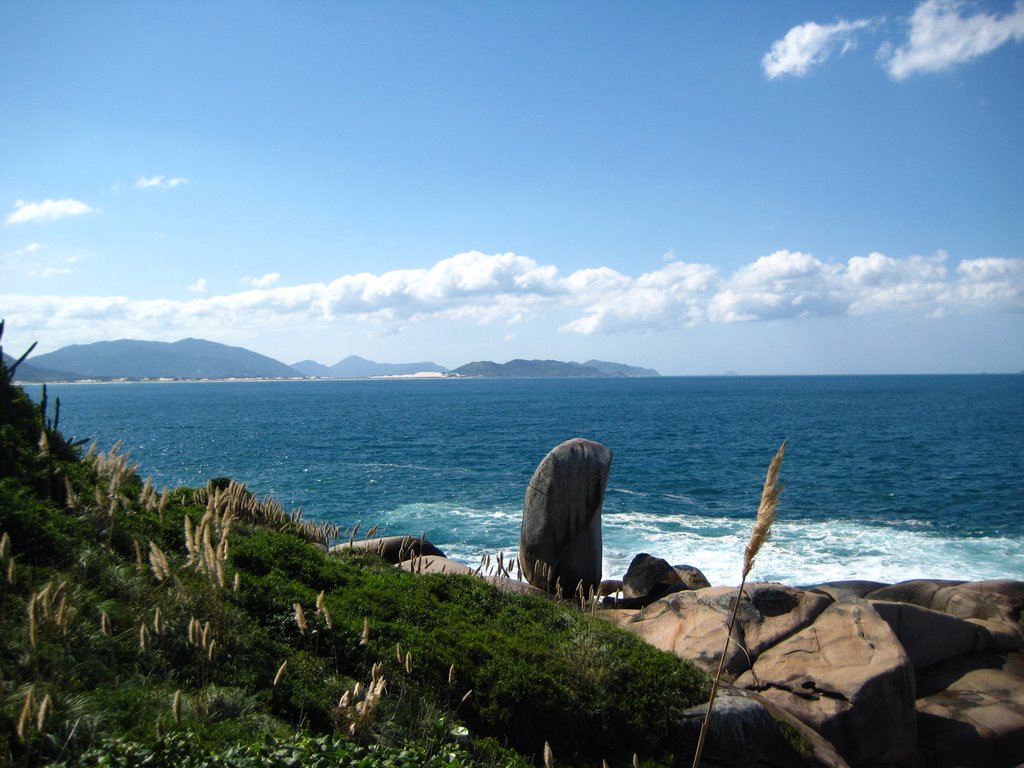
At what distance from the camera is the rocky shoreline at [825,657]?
8422 millimetres

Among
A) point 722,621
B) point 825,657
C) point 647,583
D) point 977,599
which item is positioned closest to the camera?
point 825,657

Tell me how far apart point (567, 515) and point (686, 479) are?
2199 centimetres

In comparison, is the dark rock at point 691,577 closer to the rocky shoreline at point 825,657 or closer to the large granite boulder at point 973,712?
the rocky shoreline at point 825,657

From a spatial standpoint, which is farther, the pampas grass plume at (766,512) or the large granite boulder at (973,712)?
the large granite boulder at (973,712)

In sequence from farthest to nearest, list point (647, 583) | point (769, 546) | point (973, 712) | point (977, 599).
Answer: point (769, 546), point (647, 583), point (977, 599), point (973, 712)

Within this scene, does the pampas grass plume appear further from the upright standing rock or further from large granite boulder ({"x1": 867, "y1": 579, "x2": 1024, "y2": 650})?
large granite boulder ({"x1": 867, "y1": 579, "x2": 1024, "y2": 650})

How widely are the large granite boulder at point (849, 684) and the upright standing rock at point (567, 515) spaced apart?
552cm

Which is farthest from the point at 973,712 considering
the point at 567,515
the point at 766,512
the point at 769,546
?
the point at 769,546

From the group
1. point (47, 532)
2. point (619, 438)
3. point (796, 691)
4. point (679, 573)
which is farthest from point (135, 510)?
point (619, 438)

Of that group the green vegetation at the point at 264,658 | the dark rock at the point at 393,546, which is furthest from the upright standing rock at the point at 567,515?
the green vegetation at the point at 264,658

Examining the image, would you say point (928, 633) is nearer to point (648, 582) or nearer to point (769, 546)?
point (648, 582)

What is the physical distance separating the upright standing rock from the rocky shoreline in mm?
32

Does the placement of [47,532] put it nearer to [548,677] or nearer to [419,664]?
[419,664]

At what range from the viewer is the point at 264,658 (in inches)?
256
